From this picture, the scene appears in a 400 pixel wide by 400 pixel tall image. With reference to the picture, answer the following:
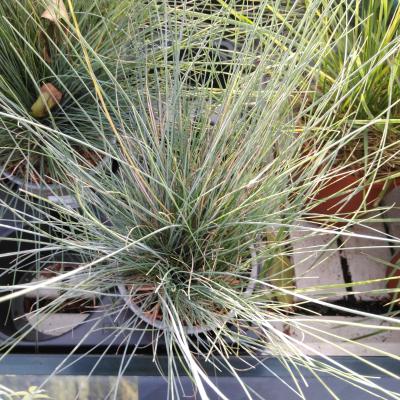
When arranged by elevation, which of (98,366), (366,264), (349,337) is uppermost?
(366,264)

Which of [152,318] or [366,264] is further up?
[366,264]

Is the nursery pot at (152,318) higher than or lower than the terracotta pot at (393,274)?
lower

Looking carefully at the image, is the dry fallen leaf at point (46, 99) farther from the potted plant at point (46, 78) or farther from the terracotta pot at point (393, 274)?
the terracotta pot at point (393, 274)

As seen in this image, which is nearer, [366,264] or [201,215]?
[201,215]

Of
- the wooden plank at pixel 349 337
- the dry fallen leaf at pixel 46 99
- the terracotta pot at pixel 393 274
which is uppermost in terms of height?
the dry fallen leaf at pixel 46 99

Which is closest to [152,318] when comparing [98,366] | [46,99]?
[98,366]

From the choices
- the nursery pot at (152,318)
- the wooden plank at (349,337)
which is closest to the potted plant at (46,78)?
the nursery pot at (152,318)

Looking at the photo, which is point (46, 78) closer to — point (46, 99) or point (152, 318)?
point (46, 99)

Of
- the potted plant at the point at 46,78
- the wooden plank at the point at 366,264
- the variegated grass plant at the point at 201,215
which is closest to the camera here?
the variegated grass plant at the point at 201,215

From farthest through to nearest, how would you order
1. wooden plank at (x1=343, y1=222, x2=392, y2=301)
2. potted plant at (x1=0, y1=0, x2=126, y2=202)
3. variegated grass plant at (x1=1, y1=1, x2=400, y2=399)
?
wooden plank at (x1=343, y1=222, x2=392, y2=301)
potted plant at (x1=0, y1=0, x2=126, y2=202)
variegated grass plant at (x1=1, y1=1, x2=400, y2=399)

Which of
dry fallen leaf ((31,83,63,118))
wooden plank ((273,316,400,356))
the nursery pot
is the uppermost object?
dry fallen leaf ((31,83,63,118))

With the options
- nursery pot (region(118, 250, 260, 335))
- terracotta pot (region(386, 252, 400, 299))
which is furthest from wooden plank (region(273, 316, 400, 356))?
nursery pot (region(118, 250, 260, 335))

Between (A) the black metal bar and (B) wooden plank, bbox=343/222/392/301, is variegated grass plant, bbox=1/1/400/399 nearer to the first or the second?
(A) the black metal bar

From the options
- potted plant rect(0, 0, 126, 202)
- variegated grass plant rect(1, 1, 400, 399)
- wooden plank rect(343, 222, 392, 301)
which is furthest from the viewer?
wooden plank rect(343, 222, 392, 301)
